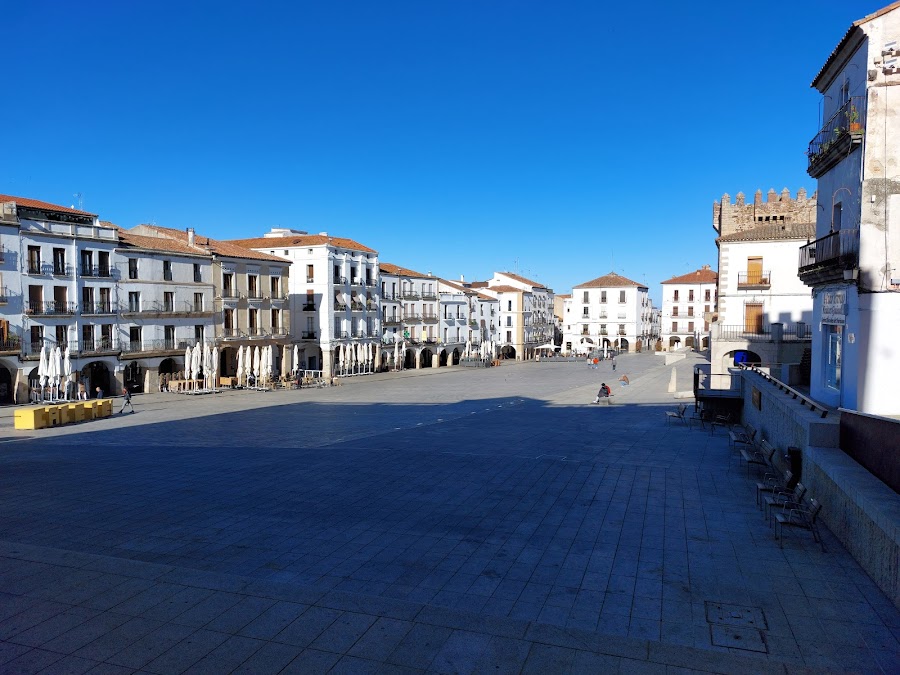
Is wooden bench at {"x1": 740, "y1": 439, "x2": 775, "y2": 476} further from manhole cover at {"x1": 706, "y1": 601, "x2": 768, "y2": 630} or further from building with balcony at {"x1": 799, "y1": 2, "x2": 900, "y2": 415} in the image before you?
manhole cover at {"x1": 706, "y1": 601, "x2": 768, "y2": 630}

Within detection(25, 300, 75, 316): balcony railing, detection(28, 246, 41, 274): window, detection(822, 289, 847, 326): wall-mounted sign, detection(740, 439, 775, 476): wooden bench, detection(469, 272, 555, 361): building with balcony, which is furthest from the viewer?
detection(469, 272, 555, 361): building with balcony

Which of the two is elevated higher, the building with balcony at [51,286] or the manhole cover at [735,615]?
the building with balcony at [51,286]

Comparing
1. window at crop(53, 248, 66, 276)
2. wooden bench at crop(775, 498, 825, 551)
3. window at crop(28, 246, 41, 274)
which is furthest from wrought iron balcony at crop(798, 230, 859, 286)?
window at crop(53, 248, 66, 276)

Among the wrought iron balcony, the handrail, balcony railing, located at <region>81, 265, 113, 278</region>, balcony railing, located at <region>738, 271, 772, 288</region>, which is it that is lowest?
the handrail

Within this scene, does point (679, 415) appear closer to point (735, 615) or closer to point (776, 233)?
point (776, 233)

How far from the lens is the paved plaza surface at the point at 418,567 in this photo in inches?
265

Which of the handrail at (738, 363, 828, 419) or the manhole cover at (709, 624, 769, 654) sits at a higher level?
the handrail at (738, 363, 828, 419)

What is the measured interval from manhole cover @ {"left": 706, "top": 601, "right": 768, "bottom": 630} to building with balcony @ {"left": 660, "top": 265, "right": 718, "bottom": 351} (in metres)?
93.7

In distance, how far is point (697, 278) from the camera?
327 feet

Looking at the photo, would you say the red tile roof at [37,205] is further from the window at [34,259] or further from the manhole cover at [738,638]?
the manhole cover at [738,638]

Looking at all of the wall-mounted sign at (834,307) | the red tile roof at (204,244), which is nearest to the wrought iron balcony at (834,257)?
the wall-mounted sign at (834,307)

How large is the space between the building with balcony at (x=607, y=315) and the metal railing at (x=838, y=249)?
270 feet

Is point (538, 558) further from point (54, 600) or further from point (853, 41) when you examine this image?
point (853, 41)

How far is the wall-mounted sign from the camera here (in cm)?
1576
